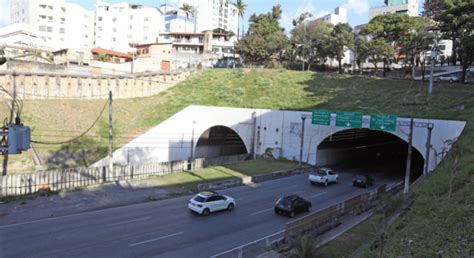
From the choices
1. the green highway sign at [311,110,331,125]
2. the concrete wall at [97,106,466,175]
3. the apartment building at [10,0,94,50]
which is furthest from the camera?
the apartment building at [10,0,94,50]

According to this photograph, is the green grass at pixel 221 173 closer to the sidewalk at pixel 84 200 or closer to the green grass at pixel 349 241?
the sidewalk at pixel 84 200

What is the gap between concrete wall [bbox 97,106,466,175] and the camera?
148 feet

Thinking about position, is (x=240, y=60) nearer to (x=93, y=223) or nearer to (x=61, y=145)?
(x=61, y=145)

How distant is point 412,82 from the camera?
2330 inches

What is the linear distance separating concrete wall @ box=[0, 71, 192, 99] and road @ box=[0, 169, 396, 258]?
2968 cm

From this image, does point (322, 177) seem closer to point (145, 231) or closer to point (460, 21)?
point (145, 231)

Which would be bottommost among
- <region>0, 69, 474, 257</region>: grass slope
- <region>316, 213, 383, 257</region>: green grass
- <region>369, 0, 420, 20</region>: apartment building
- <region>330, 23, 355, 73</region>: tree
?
<region>316, 213, 383, 257</region>: green grass

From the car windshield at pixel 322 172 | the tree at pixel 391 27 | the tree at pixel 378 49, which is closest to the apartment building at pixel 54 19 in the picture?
the tree at pixel 378 49

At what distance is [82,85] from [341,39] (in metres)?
46.8

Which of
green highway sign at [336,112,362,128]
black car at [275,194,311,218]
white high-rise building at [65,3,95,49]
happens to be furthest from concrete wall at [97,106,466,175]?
white high-rise building at [65,3,95,49]

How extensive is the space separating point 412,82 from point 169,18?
327ft

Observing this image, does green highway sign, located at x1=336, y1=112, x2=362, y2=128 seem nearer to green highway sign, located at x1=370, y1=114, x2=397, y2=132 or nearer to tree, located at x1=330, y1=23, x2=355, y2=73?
green highway sign, located at x1=370, y1=114, x2=397, y2=132

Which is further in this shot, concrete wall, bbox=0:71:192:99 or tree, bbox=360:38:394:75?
tree, bbox=360:38:394:75

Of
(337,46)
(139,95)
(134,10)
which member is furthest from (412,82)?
(134,10)
